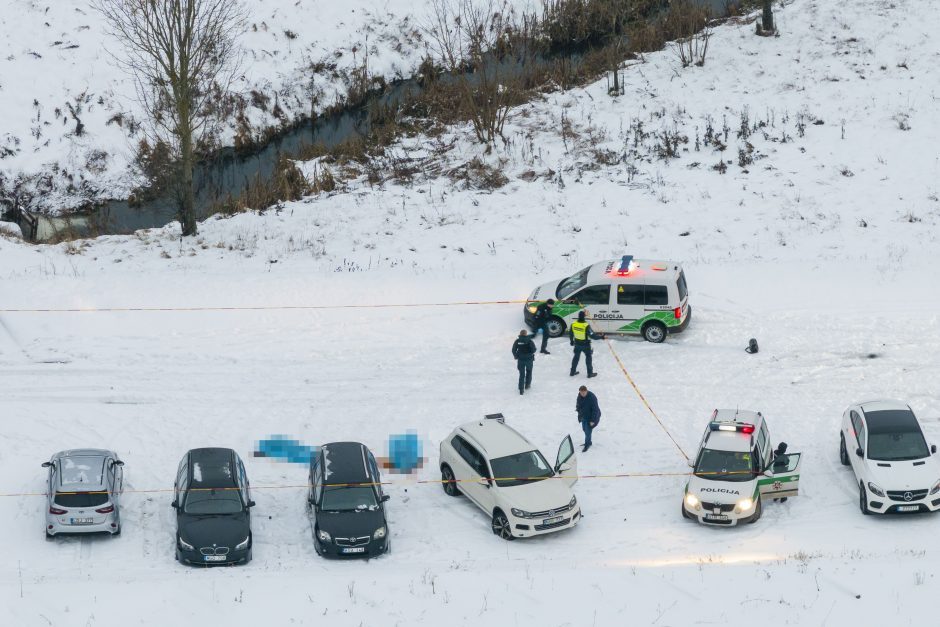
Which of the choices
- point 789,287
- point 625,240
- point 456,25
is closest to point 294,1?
point 456,25

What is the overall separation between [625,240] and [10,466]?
17937mm

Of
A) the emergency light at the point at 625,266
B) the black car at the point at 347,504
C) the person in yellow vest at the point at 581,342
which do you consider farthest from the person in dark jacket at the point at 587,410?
the emergency light at the point at 625,266

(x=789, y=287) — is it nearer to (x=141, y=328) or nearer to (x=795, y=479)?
(x=795, y=479)

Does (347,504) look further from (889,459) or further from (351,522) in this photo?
(889,459)

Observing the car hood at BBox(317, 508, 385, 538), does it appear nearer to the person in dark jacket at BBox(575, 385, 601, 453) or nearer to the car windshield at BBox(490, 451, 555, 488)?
the car windshield at BBox(490, 451, 555, 488)

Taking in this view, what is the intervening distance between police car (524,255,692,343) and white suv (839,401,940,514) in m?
5.32

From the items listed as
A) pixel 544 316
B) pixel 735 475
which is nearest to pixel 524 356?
pixel 544 316

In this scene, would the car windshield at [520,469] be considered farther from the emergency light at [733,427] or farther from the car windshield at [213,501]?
the car windshield at [213,501]

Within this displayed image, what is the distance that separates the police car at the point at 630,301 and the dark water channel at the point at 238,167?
15.7 m

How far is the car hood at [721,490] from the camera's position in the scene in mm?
19984

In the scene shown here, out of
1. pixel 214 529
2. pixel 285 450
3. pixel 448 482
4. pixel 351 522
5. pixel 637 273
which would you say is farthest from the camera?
pixel 637 273

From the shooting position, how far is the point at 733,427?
69.7 ft

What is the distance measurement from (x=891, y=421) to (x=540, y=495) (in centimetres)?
721

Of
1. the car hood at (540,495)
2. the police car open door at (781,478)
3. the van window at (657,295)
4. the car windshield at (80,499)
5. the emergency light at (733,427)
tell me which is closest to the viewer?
the car windshield at (80,499)
